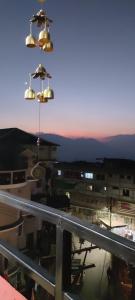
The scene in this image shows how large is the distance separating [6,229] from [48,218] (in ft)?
43.1

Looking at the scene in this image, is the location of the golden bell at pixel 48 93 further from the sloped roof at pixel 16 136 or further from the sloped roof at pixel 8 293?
the sloped roof at pixel 16 136


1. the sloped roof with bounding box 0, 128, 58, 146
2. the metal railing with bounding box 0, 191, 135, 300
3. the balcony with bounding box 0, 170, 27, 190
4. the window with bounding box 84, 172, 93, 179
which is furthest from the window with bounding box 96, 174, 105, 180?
the metal railing with bounding box 0, 191, 135, 300

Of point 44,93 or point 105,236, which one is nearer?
point 105,236

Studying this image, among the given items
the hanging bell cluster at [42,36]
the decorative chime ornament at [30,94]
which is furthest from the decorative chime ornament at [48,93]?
the hanging bell cluster at [42,36]

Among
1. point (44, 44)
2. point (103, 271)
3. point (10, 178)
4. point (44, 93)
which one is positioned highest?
point (44, 44)

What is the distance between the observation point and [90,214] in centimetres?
2580

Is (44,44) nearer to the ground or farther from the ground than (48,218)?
farther from the ground

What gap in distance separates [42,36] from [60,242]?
6.08 meters

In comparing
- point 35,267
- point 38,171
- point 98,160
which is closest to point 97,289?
point 38,171

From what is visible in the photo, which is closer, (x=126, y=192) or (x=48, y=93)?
(x=48, y=93)

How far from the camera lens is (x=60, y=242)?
1427 mm

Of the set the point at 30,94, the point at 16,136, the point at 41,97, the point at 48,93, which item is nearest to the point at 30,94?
the point at 30,94

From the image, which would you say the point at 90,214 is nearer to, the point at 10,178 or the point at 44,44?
the point at 10,178

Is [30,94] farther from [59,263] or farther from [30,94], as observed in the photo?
[59,263]
